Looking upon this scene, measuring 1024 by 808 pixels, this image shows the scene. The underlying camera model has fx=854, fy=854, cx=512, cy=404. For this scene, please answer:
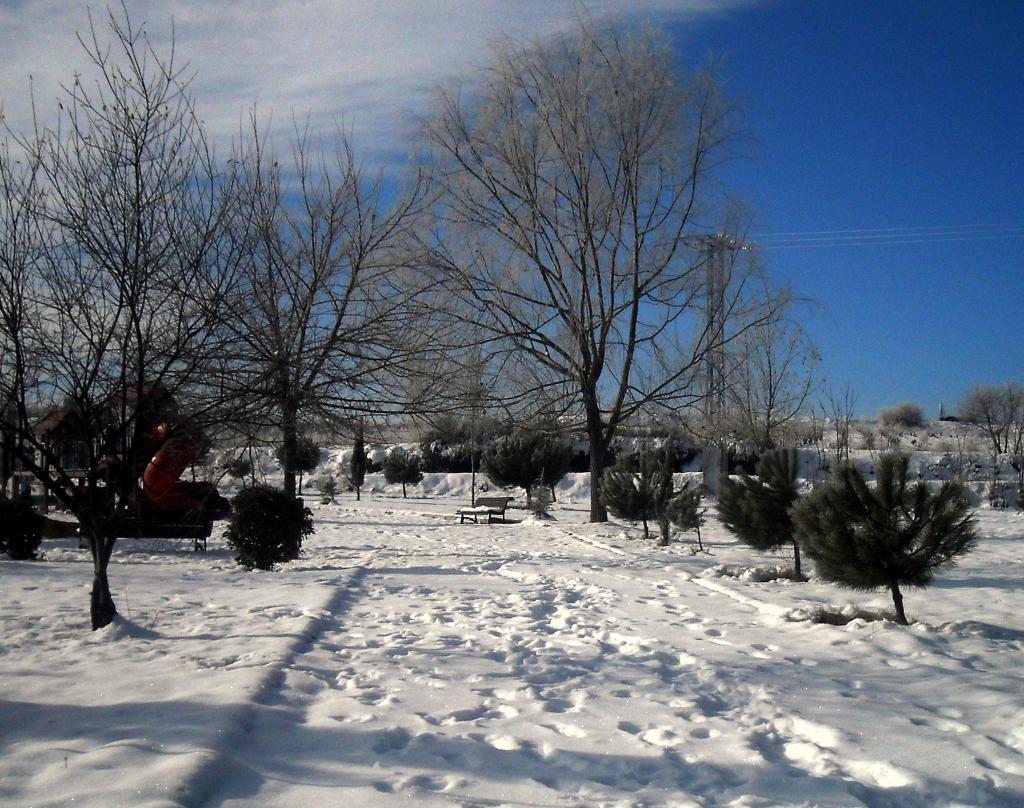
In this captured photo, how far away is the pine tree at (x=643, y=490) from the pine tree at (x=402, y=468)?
1935cm

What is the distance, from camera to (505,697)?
510 cm

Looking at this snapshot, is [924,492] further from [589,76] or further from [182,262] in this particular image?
[589,76]

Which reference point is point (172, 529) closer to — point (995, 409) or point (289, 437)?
point (289, 437)

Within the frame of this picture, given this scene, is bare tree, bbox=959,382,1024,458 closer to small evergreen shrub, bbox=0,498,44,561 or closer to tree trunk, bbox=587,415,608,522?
tree trunk, bbox=587,415,608,522

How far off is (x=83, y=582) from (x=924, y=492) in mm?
9131

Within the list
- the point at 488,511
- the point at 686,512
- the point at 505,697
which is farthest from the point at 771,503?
the point at 488,511

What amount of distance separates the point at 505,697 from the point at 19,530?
11017 millimetres

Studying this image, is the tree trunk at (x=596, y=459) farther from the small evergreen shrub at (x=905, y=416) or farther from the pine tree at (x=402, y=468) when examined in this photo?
the small evergreen shrub at (x=905, y=416)

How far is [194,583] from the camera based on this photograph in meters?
10.1

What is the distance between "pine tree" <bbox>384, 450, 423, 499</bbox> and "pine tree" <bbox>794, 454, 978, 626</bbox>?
1213 inches

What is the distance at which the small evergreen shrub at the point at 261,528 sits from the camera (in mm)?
12234

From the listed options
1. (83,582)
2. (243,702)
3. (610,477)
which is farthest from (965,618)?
(610,477)

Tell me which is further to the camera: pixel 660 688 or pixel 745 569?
pixel 745 569

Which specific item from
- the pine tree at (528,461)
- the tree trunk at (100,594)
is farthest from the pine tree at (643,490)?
the pine tree at (528,461)
